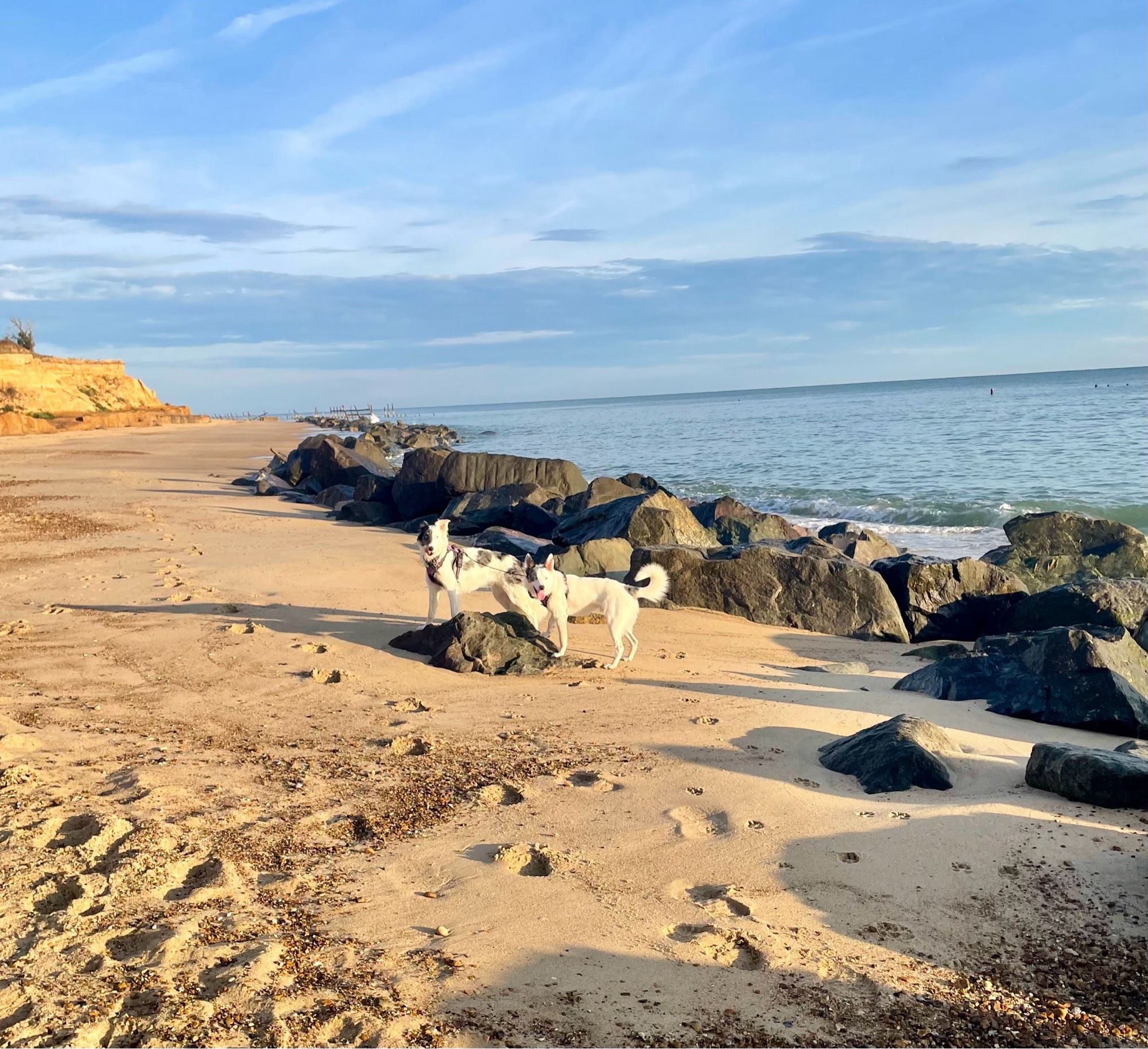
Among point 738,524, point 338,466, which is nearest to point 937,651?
point 738,524

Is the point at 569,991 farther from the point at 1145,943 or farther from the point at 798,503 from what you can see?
the point at 798,503

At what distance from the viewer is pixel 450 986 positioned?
129 inches

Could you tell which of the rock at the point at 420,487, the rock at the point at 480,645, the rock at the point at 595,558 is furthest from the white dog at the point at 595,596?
the rock at the point at 420,487

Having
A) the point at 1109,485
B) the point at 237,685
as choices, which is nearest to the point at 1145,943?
the point at 237,685

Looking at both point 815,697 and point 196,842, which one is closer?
point 196,842

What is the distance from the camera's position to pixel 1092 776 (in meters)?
5.00

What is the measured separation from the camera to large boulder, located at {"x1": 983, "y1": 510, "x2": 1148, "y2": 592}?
1324cm

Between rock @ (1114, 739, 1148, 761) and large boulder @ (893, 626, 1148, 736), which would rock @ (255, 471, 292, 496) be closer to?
large boulder @ (893, 626, 1148, 736)

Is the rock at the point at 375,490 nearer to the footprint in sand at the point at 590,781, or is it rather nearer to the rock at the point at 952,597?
the rock at the point at 952,597

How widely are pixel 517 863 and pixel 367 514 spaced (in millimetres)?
14148

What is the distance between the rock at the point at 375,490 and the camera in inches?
746

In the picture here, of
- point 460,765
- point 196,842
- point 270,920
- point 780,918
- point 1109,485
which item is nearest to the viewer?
point 270,920

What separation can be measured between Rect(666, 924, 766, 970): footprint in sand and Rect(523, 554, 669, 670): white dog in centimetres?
413

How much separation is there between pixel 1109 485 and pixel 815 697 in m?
19.3
